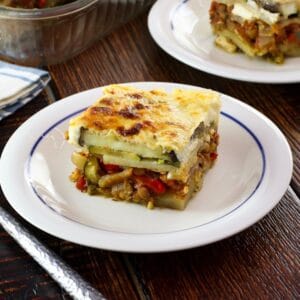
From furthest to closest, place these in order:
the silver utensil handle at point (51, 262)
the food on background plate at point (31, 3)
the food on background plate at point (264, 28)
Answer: the food on background plate at point (31, 3) < the food on background plate at point (264, 28) < the silver utensil handle at point (51, 262)

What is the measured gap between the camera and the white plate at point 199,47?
2.07 meters

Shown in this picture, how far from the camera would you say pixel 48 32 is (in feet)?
7.97

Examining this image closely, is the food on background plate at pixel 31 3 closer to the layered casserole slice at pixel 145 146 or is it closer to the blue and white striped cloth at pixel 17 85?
the blue and white striped cloth at pixel 17 85

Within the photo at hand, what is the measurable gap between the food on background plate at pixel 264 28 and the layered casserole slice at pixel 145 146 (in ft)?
2.20

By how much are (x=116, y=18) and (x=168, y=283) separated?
57.1 inches

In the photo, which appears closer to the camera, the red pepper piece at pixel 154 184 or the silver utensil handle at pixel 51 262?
the silver utensil handle at pixel 51 262

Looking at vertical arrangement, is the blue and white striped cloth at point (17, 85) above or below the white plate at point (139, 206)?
below

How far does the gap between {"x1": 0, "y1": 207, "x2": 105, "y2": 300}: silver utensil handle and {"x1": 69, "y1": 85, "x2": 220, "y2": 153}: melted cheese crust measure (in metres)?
0.24

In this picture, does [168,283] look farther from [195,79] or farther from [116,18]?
[116,18]

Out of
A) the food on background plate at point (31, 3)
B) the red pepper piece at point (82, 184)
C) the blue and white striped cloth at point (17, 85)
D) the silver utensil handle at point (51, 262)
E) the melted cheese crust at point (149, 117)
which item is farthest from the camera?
the food on background plate at point (31, 3)

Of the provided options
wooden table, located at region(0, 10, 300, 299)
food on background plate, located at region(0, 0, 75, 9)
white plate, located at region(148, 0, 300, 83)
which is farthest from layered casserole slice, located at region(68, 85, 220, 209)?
food on background plate, located at region(0, 0, 75, 9)

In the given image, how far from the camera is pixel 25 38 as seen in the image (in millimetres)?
2416

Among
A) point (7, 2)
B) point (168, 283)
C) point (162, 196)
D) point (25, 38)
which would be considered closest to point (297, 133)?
point (162, 196)

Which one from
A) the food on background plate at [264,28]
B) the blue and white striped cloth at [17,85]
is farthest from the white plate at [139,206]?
the food on background plate at [264,28]
